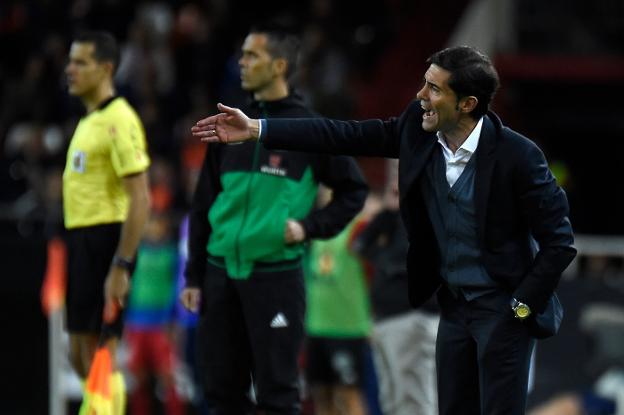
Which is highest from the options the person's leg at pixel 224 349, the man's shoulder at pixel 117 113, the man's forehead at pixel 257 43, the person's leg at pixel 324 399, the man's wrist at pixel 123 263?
the man's forehead at pixel 257 43

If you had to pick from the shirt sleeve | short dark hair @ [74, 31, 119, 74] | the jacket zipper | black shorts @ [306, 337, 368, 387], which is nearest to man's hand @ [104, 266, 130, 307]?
the shirt sleeve

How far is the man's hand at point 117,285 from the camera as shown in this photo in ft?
26.1

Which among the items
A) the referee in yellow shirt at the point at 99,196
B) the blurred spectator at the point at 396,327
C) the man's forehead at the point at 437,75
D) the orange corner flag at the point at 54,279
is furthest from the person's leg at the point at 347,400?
the man's forehead at the point at 437,75

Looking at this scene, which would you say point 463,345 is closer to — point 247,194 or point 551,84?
point 247,194

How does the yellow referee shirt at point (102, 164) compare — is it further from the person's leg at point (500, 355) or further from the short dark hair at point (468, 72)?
the person's leg at point (500, 355)

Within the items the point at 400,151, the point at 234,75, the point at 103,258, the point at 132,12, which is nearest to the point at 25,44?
the point at 132,12

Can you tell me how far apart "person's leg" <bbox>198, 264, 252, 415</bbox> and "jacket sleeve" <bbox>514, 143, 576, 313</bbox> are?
1923mm

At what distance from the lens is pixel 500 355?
20.5 feet

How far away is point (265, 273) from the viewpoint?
24.9 ft

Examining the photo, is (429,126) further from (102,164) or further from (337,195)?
(102,164)

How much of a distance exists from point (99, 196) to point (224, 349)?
1.16 metres

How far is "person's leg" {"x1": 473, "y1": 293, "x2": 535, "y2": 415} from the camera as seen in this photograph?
247 inches

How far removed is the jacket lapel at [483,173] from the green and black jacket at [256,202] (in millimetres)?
1636

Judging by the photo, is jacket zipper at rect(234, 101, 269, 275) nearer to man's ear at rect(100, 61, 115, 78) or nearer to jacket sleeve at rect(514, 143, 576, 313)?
man's ear at rect(100, 61, 115, 78)
